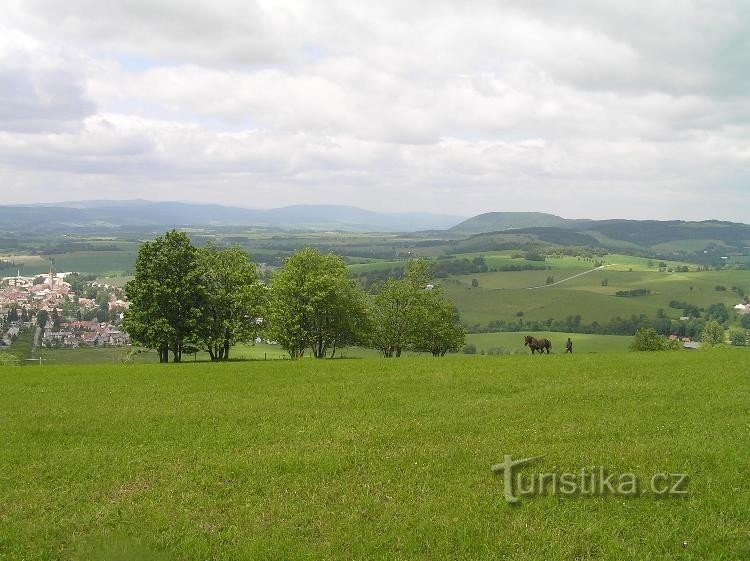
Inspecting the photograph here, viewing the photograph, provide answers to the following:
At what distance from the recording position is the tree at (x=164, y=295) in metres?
48.2

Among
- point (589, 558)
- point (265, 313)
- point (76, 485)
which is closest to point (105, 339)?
point (265, 313)

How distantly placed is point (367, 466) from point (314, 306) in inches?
1714

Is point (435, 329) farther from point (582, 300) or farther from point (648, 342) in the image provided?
point (582, 300)

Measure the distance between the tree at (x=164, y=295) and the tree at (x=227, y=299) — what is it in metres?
1.71

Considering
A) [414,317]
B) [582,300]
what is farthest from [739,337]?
[414,317]

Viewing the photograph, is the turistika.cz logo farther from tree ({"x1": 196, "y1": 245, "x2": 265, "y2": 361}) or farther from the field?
the field

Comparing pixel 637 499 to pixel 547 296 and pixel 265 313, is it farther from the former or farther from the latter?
pixel 547 296

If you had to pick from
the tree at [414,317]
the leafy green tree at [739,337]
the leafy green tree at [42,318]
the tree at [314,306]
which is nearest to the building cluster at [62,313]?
the leafy green tree at [42,318]

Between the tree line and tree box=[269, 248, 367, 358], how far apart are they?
11 centimetres

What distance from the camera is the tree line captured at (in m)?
49.3

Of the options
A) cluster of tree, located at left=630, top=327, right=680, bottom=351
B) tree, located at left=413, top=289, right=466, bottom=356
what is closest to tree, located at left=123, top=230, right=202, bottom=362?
tree, located at left=413, top=289, right=466, bottom=356

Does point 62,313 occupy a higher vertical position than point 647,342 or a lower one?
lower

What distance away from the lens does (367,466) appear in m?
14.6

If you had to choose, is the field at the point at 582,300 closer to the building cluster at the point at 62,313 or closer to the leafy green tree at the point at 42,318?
the building cluster at the point at 62,313
